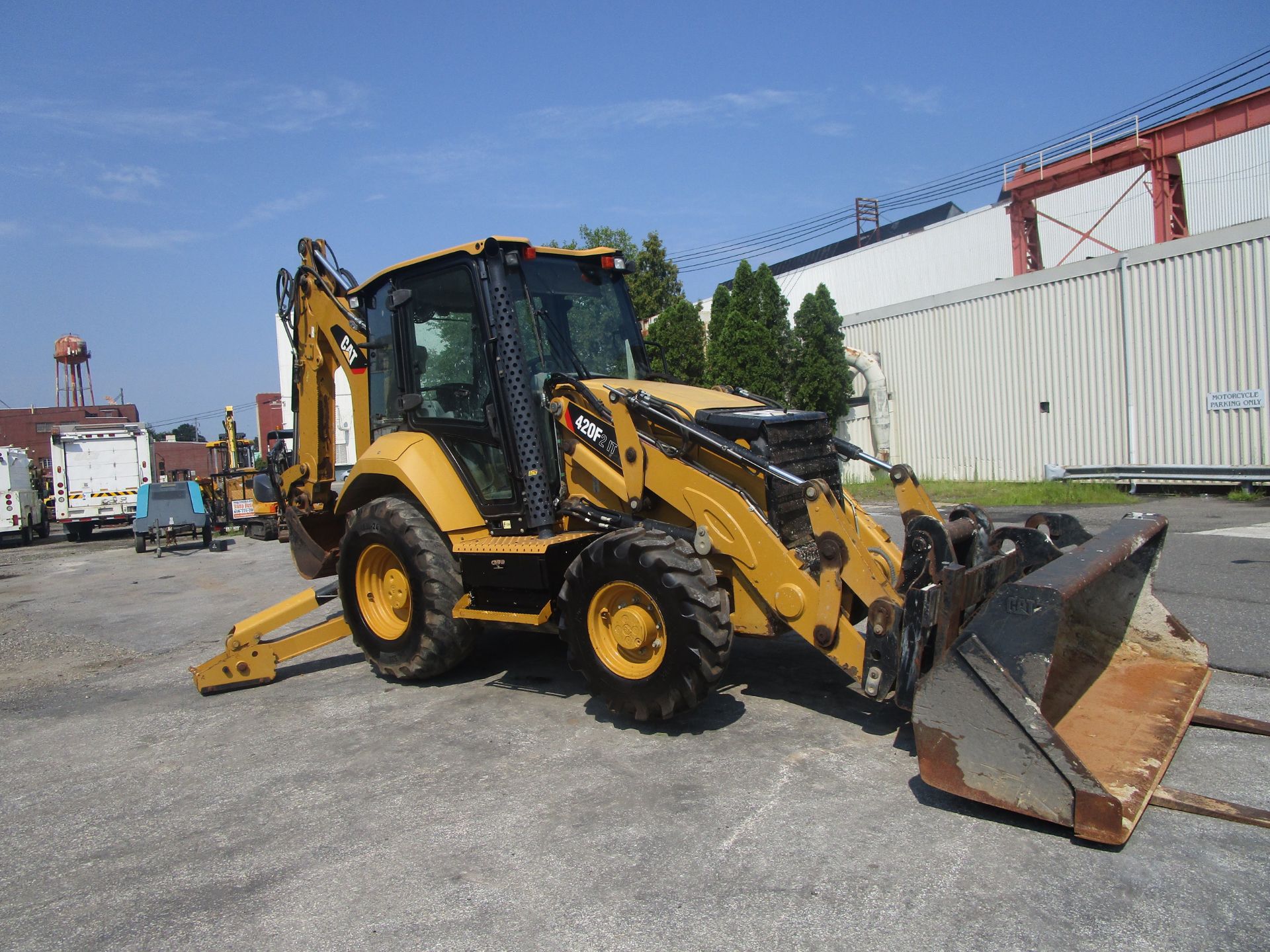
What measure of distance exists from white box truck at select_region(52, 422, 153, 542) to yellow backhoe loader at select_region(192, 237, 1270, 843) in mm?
19988

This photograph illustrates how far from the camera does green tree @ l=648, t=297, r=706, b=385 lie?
23.6 metres

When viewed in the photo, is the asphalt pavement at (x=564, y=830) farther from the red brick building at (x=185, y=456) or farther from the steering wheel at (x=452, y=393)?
the red brick building at (x=185, y=456)

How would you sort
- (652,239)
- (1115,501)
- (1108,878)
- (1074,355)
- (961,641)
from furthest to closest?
1. (652,239)
2. (1074,355)
3. (1115,501)
4. (961,641)
5. (1108,878)

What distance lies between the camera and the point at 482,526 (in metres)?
6.10

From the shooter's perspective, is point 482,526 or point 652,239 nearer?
point 482,526

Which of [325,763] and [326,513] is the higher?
[326,513]

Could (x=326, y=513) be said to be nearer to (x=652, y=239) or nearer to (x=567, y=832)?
(x=567, y=832)

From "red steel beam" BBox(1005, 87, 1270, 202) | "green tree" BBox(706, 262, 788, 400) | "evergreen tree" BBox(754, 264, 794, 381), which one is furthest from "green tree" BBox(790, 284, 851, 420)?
"red steel beam" BBox(1005, 87, 1270, 202)

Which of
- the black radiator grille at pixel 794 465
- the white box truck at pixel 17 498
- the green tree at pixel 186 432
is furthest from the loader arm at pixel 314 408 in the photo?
the green tree at pixel 186 432

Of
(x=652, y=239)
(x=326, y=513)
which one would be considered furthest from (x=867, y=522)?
(x=652, y=239)

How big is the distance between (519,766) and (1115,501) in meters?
14.7

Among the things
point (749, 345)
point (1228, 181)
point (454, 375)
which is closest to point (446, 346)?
point (454, 375)

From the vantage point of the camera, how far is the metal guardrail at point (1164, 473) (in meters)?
15.7

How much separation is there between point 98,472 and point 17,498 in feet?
10.7
